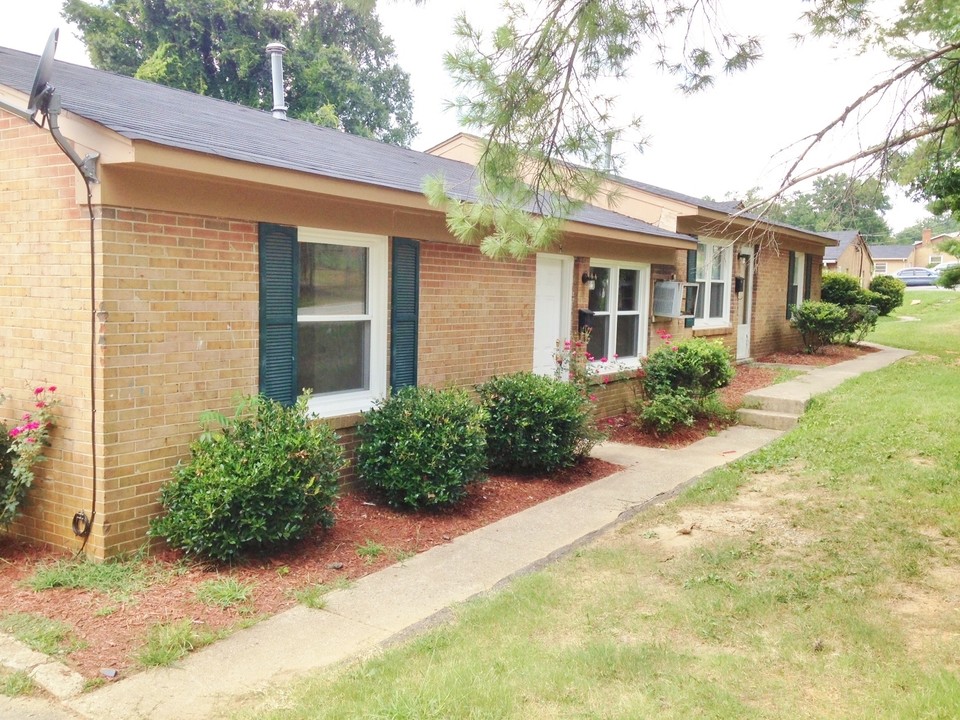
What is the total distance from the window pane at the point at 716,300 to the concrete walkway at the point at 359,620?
7410 mm

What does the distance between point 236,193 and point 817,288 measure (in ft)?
56.0

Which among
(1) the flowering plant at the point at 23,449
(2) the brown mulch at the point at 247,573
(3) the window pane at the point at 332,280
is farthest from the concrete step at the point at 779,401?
(1) the flowering plant at the point at 23,449

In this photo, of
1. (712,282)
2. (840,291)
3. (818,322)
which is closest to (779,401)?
(712,282)

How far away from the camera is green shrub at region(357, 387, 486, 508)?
6.29 meters

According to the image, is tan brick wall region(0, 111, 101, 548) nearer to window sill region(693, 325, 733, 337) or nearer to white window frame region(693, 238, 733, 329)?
white window frame region(693, 238, 733, 329)

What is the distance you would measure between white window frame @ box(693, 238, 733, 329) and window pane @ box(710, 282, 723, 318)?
0.17ft

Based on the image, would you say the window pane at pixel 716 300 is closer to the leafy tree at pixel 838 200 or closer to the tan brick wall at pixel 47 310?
the leafy tree at pixel 838 200

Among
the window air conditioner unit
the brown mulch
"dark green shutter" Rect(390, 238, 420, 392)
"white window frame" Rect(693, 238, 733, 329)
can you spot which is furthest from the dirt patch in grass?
"dark green shutter" Rect(390, 238, 420, 392)

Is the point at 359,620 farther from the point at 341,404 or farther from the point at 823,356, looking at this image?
the point at 823,356

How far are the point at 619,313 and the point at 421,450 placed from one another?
214 inches

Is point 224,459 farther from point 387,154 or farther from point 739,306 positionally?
point 739,306

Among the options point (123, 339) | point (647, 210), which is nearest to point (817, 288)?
point (647, 210)

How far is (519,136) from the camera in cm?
562

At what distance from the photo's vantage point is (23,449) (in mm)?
4934
